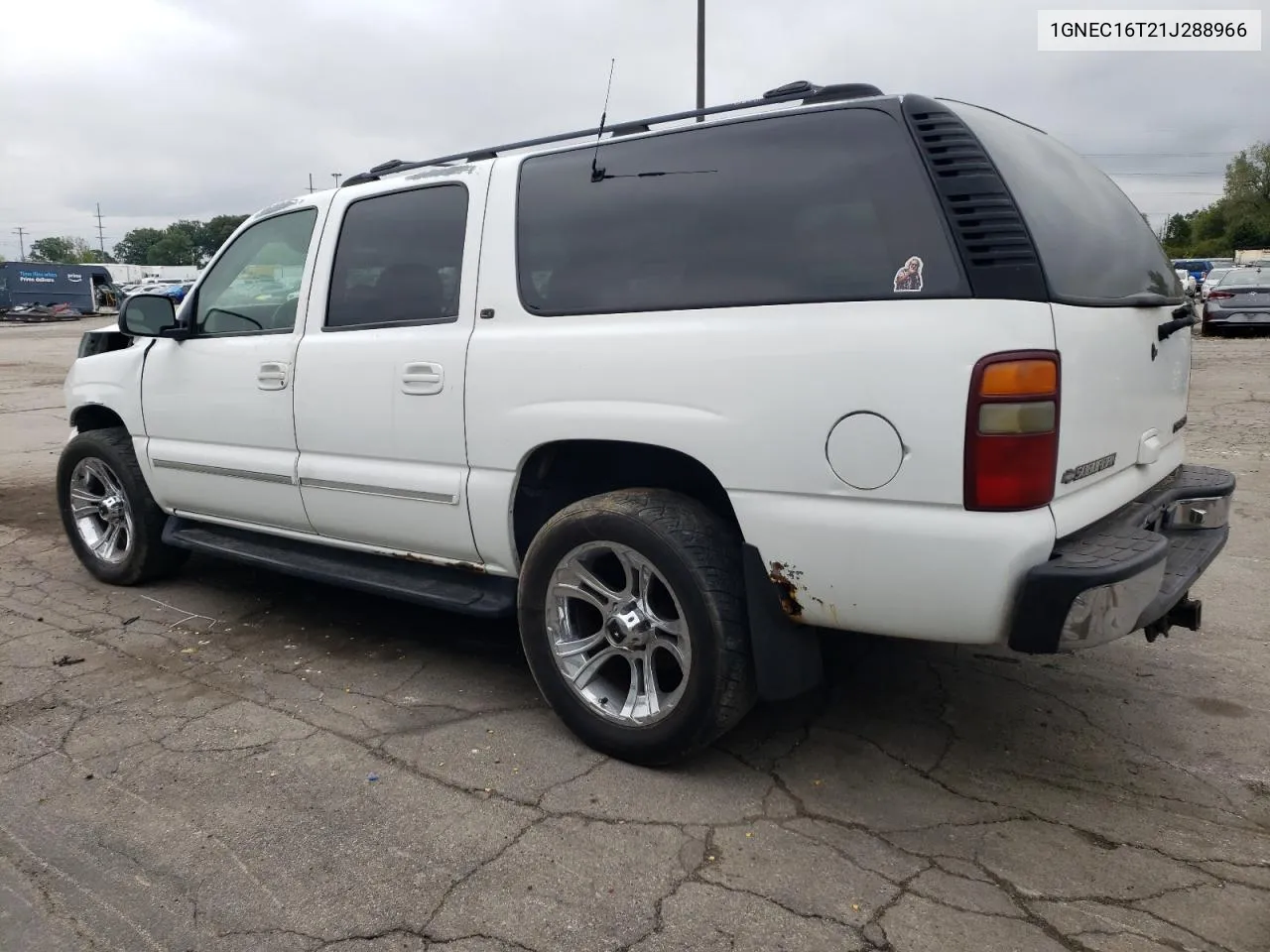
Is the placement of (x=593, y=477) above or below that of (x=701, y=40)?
below

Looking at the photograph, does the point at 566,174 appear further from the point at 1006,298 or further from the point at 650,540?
the point at 1006,298

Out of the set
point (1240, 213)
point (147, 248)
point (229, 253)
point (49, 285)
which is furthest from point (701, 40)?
point (147, 248)

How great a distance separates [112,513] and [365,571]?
2.08m

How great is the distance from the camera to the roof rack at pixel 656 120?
2918mm

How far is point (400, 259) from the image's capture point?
3.76 m

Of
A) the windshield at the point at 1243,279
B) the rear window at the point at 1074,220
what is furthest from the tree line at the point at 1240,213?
the rear window at the point at 1074,220

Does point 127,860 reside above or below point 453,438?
below

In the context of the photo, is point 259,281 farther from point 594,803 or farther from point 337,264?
point 594,803

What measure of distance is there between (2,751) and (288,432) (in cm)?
147

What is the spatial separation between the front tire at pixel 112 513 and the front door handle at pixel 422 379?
2142 millimetres

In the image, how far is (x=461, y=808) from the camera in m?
2.91

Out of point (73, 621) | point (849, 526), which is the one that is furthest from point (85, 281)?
point (849, 526)

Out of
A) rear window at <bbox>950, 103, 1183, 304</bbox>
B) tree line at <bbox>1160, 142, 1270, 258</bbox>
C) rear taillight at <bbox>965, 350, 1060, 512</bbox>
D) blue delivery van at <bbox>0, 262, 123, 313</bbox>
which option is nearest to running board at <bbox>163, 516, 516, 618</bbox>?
rear taillight at <bbox>965, 350, 1060, 512</bbox>

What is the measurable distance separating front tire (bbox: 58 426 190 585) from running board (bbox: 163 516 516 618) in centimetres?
28
